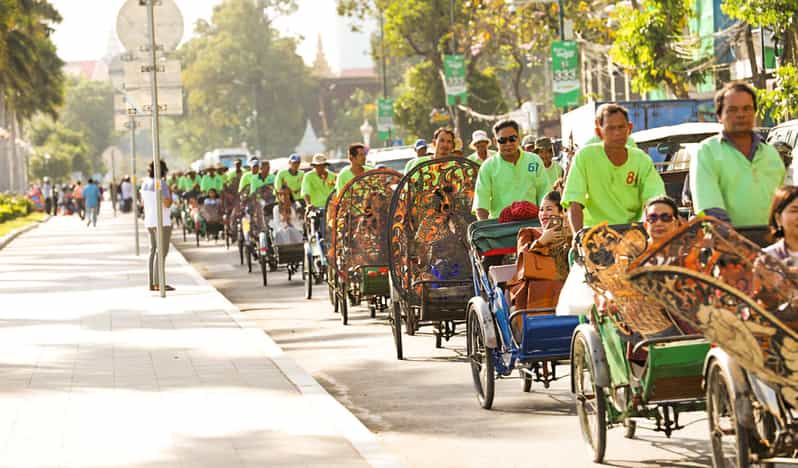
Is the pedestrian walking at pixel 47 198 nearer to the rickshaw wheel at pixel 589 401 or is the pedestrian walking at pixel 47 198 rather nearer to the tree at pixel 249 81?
the tree at pixel 249 81

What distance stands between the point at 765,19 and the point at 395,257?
1251 cm

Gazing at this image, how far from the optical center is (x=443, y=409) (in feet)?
33.8

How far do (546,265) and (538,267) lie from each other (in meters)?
0.06

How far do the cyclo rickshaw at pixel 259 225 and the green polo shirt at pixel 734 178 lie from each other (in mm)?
14730

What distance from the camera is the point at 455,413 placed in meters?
10.1

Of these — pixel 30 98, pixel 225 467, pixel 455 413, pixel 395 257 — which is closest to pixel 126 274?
pixel 395 257

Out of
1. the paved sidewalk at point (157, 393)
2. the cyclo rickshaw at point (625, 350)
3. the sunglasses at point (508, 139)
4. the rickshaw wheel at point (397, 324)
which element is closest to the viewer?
the cyclo rickshaw at point (625, 350)

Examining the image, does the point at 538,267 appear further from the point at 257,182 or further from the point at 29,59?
the point at 29,59

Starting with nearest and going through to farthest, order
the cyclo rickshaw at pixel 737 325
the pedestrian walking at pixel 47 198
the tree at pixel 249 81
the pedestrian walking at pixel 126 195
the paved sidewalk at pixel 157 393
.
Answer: the cyclo rickshaw at pixel 737 325
the paved sidewalk at pixel 157 393
the pedestrian walking at pixel 126 195
the pedestrian walking at pixel 47 198
the tree at pixel 249 81

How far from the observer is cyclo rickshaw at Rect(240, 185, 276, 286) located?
2258 cm

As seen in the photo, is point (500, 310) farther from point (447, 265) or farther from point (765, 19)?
point (765, 19)

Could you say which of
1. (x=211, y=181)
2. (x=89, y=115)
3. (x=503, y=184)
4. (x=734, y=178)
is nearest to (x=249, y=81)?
(x=89, y=115)

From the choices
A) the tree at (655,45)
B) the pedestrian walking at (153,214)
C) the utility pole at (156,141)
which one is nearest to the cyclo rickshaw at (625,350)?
the utility pole at (156,141)

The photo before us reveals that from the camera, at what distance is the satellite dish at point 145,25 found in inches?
728
